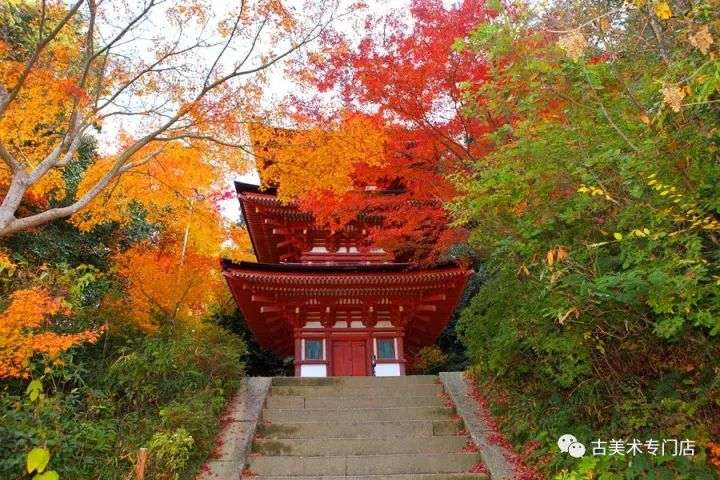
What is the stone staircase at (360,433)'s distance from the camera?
6.23 m

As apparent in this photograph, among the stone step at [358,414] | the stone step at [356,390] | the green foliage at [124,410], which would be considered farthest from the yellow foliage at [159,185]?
the stone step at [358,414]

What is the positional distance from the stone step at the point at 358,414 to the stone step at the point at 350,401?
0.22 metres

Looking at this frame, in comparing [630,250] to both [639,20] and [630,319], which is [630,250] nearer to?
[630,319]

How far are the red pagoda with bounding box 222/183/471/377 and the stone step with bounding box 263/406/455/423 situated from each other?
3274 millimetres

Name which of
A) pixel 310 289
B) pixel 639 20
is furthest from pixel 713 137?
pixel 310 289

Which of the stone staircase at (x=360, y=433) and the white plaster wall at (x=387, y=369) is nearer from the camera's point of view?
the stone staircase at (x=360, y=433)

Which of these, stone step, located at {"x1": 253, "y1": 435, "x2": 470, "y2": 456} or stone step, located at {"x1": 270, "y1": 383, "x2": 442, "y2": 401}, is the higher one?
stone step, located at {"x1": 270, "y1": 383, "x2": 442, "y2": 401}

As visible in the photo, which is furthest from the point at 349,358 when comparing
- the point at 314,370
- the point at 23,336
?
the point at 23,336

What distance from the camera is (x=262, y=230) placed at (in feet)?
42.0

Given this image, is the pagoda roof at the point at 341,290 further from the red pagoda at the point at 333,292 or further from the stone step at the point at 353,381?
the stone step at the point at 353,381

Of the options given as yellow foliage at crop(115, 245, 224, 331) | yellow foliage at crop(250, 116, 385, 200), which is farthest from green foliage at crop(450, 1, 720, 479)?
yellow foliage at crop(115, 245, 224, 331)

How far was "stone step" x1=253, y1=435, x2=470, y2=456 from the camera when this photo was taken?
22.0 ft

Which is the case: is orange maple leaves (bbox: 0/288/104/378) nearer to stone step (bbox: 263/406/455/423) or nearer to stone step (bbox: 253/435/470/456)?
stone step (bbox: 253/435/470/456)

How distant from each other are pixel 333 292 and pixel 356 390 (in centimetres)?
265
